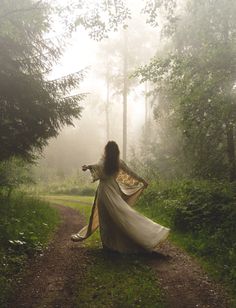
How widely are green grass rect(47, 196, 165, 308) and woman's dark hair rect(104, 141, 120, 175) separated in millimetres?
1766

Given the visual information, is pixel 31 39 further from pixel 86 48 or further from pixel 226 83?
pixel 86 48

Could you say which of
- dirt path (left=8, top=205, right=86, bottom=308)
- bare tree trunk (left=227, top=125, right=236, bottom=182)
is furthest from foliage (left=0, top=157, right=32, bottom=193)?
bare tree trunk (left=227, top=125, right=236, bottom=182)

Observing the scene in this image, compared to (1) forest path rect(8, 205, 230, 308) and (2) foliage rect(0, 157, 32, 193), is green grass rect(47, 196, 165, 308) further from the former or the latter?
(2) foliage rect(0, 157, 32, 193)

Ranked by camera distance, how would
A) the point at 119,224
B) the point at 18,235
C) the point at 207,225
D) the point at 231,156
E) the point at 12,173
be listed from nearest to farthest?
the point at 119,224 < the point at 18,235 < the point at 207,225 < the point at 231,156 < the point at 12,173

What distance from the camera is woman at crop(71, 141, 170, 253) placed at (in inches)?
296

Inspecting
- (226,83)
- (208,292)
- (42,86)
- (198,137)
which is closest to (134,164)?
(198,137)

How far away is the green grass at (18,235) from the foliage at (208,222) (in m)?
3.49

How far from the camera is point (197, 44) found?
52.9 feet

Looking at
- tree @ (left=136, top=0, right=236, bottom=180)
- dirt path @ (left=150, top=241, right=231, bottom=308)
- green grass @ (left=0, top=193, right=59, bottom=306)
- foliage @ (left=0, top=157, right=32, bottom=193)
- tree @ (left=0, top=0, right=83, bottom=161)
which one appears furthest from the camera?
foliage @ (left=0, top=157, right=32, bottom=193)

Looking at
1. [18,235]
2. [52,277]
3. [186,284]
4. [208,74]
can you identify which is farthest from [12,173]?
[186,284]

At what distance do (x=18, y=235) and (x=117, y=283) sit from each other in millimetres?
3176

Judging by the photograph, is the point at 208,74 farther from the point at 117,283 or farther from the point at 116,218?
the point at 117,283

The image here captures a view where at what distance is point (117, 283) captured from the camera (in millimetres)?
5961

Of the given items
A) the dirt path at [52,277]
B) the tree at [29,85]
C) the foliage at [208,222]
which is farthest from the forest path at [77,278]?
the tree at [29,85]
